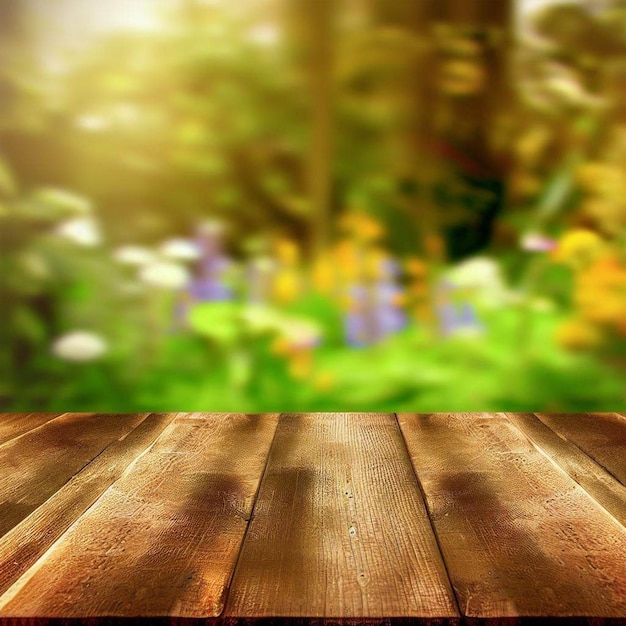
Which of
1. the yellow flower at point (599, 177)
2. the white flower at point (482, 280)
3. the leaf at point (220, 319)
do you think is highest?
the yellow flower at point (599, 177)

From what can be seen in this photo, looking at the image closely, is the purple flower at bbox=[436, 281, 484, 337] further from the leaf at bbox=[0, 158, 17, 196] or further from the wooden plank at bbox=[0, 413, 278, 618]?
the leaf at bbox=[0, 158, 17, 196]

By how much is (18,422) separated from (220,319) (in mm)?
509

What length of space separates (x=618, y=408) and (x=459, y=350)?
40cm

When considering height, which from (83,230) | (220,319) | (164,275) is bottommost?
(220,319)

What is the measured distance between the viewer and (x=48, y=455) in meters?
1.20

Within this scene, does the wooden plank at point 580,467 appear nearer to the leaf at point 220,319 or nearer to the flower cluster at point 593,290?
the flower cluster at point 593,290

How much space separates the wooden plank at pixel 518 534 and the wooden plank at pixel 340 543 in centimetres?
3

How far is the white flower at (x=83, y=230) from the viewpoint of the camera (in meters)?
1.56

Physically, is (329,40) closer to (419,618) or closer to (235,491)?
(235,491)

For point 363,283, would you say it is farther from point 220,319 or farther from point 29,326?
point 29,326

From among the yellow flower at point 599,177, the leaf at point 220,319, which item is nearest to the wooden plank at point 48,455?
the leaf at point 220,319

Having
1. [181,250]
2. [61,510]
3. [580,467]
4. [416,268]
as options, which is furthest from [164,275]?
[580,467]

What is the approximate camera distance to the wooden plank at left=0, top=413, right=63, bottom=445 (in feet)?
4.50

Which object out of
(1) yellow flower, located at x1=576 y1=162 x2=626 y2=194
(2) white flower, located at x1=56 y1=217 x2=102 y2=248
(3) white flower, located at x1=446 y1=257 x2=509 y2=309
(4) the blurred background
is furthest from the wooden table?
(1) yellow flower, located at x1=576 y1=162 x2=626 y2=194
